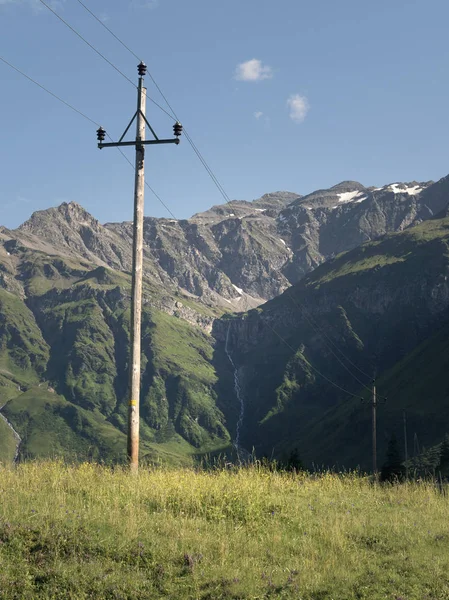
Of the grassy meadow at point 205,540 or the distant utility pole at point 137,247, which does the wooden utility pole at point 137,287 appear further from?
the grassy meadow at point 205,540

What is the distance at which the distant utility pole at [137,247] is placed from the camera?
18453mm

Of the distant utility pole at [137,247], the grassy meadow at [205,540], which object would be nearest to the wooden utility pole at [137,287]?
the distant utility pole at [137,247]

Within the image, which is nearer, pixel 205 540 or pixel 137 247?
pixel 205 540

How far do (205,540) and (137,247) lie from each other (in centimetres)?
1090

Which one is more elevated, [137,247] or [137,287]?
[137,247]

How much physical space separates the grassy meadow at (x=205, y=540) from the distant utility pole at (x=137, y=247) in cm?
263

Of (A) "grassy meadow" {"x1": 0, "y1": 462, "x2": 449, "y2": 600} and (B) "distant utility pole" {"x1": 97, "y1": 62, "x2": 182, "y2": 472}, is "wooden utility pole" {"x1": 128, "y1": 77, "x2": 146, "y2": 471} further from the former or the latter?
(A) "grassy meadow" {"x1": 0, "y1": 462, "x2": 449, "y2": 600}

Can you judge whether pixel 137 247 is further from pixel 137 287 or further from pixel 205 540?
pixel 205 540

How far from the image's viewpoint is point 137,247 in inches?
794

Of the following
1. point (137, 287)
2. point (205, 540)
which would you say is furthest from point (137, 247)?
point (205, 540)

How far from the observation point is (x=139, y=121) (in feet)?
68.3

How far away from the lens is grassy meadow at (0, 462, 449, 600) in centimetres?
1012

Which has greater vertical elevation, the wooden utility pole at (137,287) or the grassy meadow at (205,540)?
the wooden utility pole at (137,287)

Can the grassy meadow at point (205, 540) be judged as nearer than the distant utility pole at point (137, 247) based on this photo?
Yes
